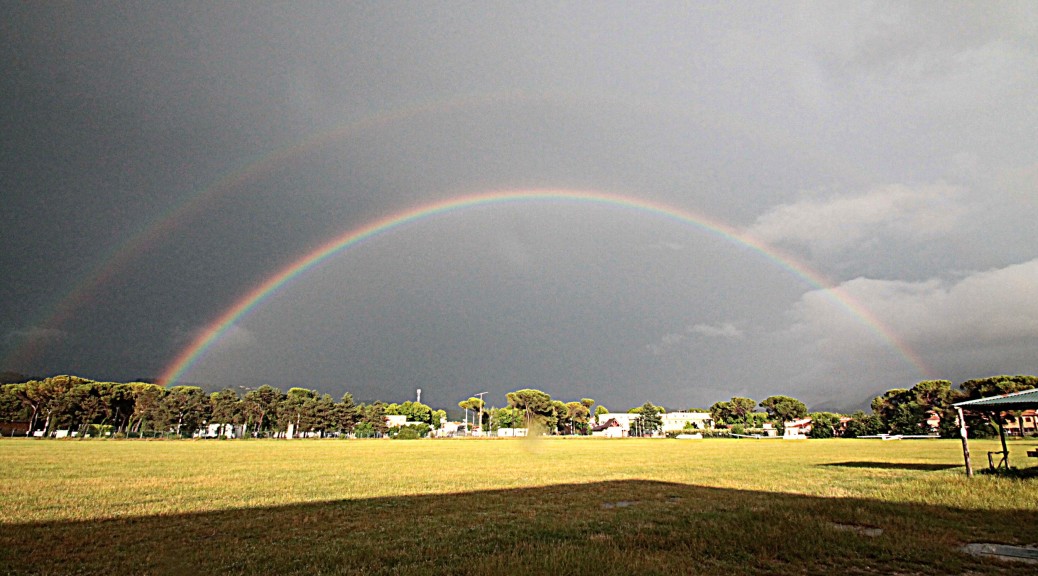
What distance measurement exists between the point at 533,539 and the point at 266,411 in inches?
4070

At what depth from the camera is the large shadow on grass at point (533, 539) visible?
7262 mm

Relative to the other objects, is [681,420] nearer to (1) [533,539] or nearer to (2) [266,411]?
(2) [266,411]

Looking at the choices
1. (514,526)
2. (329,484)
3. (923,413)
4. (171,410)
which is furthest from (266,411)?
(923,413)

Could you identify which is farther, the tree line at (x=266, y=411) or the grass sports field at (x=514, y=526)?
the tree line at (x=266, y=411)

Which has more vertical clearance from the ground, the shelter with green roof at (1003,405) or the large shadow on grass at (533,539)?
the shelter with green roof at (1003,405)

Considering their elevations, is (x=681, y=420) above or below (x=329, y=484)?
below

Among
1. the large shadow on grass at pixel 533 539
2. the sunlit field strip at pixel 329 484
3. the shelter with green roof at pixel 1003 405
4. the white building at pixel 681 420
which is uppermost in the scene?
the shelter with green roof at pixel 1003 405

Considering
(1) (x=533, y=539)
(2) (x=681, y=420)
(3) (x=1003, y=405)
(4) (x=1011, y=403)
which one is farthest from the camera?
(2) (x=681, y=420)

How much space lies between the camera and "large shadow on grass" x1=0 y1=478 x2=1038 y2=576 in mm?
7262

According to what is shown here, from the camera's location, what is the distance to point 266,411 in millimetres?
99375

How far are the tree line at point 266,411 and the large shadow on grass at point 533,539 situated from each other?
6308cm

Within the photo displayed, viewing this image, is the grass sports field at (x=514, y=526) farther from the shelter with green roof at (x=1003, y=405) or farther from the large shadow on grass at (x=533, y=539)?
the shelter with green roof at (x=1003, y=405)

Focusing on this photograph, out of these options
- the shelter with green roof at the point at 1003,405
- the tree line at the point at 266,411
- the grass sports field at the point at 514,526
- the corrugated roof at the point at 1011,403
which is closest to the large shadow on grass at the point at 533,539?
the grass sports field at the point at 514,526

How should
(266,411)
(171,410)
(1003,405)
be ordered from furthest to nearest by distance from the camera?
(266,411) < (171,410) < (1003,405)
